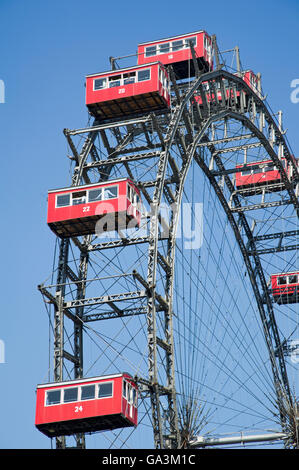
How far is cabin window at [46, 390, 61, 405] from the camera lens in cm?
4912

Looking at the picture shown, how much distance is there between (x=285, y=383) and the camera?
273ft

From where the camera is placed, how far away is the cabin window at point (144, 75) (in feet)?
192

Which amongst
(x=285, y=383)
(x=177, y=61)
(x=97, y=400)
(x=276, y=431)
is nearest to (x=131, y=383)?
(x=97, y=400)

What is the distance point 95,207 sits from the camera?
53.8 metres

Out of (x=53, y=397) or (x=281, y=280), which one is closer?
(x=53, y=397)

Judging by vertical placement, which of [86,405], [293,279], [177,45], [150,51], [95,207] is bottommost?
[86,405]

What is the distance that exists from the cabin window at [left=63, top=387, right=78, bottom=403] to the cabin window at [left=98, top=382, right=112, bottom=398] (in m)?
1.19

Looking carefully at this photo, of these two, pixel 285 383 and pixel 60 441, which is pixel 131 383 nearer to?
pixel 60 441

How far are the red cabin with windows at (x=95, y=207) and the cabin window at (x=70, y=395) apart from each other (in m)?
9.44

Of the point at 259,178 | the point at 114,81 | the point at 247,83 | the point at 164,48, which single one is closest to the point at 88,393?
the point at 114,81

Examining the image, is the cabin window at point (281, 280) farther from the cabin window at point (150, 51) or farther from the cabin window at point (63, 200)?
the cabin window at point (63, 200)

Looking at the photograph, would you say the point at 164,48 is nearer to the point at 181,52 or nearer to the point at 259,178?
the point at 181,52

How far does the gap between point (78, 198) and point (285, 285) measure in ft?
109

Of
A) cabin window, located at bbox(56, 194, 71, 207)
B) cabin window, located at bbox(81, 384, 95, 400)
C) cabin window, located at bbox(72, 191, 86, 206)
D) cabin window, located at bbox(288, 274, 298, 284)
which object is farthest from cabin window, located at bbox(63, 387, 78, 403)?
cabin window, located at bbox(288, 274, 298, 284)
